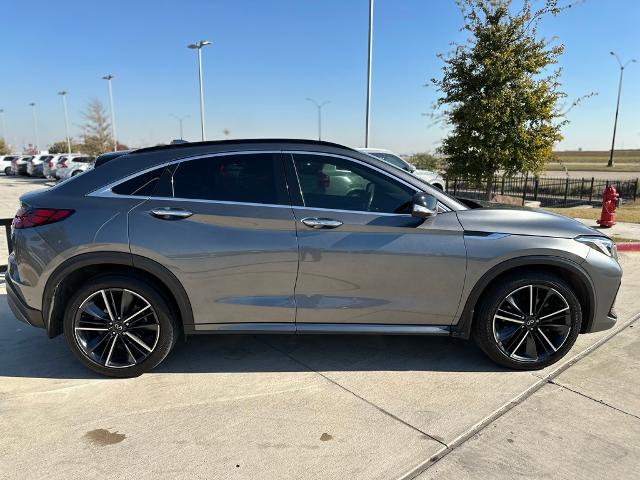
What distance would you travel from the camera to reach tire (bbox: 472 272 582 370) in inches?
134

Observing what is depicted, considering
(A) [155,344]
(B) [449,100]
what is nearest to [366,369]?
(A) [155,344]

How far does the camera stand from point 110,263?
3207 millimetres

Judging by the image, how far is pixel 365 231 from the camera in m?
3.21

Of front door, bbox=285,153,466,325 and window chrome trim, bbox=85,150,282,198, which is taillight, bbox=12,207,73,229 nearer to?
window chrome trim, bbox=85,150,282,198

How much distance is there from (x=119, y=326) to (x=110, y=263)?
0.47 m

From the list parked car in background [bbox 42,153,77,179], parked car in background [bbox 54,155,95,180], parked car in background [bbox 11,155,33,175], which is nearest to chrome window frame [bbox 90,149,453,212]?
parked car in background [bbox 54,155,95,180]

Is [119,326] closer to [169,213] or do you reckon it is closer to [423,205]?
[169,213]

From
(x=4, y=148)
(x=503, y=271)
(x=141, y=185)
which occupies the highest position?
(x=4, y=148)

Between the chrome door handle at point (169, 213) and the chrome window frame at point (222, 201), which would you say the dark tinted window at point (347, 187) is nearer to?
the chrome window frame at point (222, 201)

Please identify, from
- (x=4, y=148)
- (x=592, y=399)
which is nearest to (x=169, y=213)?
(x=592, y=399)

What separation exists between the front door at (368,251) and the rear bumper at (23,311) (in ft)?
6.16

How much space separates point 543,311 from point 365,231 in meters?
1.53

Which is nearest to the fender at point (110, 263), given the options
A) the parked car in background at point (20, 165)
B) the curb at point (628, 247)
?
the curb at point (628, 247)

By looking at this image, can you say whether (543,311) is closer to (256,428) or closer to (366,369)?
(366,369)
